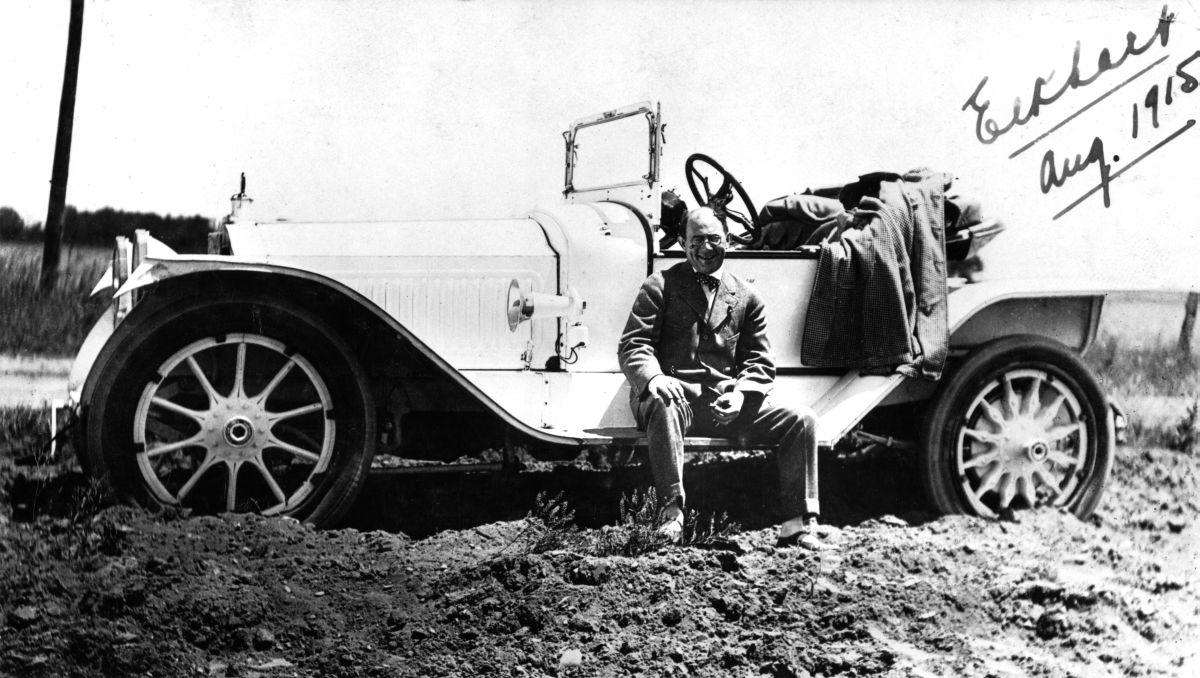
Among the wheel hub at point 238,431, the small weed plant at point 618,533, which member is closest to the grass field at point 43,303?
the wheel hub at point 238,431

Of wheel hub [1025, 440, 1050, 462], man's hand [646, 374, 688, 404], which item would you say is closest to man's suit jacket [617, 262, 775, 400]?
man's hand [646, 374, 688, 404]

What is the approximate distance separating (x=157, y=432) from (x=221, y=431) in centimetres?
31

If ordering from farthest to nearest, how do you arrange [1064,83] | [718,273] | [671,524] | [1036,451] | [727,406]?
[1064,83], [1036,451], [718,273], [727,406], [671,524]

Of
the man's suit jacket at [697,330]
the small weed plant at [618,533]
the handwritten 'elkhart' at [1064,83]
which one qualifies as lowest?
the small weed plant at [618,533]

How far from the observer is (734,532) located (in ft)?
12.4

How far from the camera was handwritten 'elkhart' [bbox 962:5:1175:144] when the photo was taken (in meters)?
4.30

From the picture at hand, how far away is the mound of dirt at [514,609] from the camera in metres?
2.94

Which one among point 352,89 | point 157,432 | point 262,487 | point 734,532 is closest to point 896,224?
point 734,532

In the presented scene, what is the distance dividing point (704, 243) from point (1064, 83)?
187cm

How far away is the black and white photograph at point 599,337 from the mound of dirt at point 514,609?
1 cm

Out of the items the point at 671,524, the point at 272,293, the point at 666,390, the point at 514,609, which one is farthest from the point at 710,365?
the point at 272,293

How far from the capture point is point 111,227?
12.9 feet

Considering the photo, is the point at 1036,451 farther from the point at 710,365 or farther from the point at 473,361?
the point at 473,361

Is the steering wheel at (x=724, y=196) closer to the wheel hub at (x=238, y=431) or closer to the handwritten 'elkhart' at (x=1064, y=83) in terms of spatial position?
→ the handwritten 'elkhart' at (x=1064, y=83)
